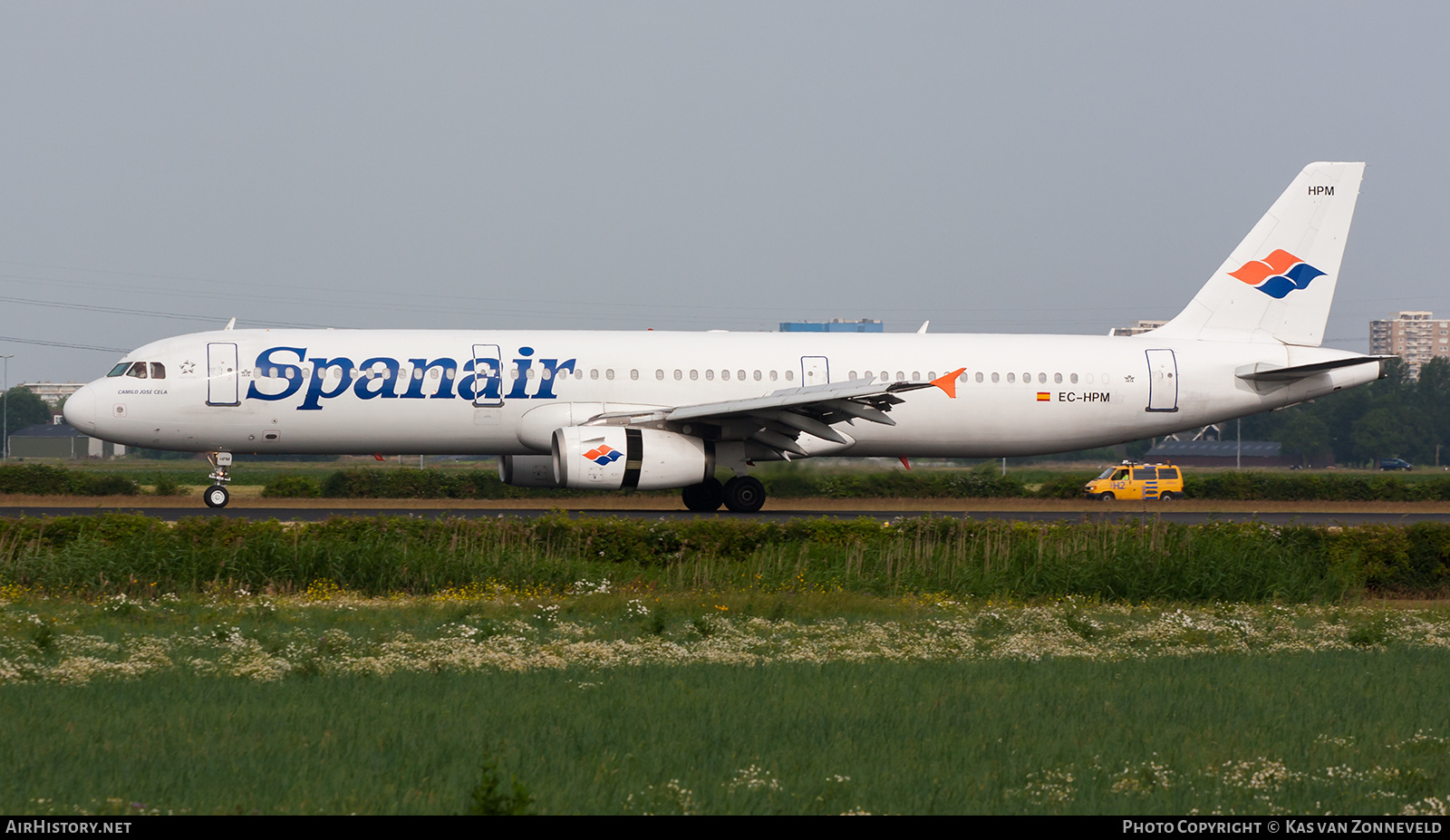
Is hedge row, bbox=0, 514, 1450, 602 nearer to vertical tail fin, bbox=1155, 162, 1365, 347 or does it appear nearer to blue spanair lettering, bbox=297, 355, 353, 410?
blue spanair lettering, bbox=297, 355, 353, 410

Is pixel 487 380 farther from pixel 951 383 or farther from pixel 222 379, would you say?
pixel 951 383

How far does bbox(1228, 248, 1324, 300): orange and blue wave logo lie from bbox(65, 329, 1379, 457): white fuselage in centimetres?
140

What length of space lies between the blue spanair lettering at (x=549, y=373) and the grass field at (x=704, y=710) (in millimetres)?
11856

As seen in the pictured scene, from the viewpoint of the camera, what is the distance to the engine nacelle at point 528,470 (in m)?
26.2

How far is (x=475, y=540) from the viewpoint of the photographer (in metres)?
16.9

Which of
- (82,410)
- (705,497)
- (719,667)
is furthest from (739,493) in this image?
(719,667)

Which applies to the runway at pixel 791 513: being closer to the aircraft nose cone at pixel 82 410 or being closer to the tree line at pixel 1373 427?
the aircraft nose cone at pixel 82 410

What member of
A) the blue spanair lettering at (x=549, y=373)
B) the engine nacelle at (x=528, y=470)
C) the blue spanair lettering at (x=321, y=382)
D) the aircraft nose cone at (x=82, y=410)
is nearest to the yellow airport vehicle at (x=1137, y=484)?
the engine nacelle at (x=528, y=470)

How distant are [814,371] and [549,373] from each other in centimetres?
562

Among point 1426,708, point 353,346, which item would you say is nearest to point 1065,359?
point 353,346

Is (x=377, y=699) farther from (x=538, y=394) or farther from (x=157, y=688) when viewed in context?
(x=538, y=394)

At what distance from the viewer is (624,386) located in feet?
85.1

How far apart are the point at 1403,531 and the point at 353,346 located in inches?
744

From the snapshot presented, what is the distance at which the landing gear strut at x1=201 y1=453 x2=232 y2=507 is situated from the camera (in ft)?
81.9
